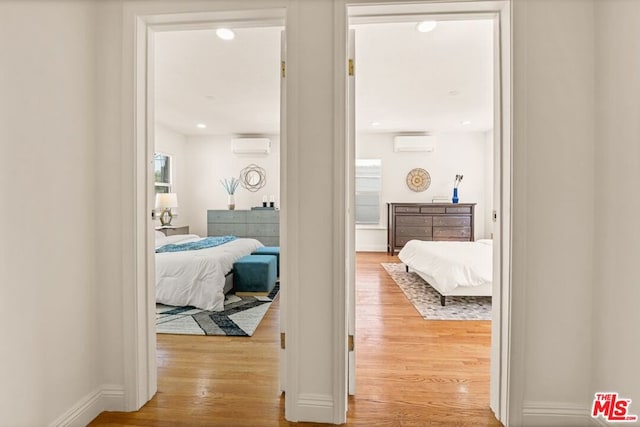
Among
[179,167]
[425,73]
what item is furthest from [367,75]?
[179,167]

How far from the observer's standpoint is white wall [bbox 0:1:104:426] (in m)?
1.22

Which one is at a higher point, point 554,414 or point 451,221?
point 451,221

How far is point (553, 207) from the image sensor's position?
4.98 feet

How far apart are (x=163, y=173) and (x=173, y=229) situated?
1.12 metres

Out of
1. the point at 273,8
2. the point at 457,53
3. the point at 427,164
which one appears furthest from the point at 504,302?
the point at 427,164

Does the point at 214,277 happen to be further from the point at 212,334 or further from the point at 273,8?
the point at 273,8

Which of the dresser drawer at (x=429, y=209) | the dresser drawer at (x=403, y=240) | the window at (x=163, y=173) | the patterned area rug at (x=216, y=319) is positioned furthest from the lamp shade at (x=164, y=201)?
the dresser drawer at (x=429, y=209)

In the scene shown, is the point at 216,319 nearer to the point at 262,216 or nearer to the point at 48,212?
the point at 48,212

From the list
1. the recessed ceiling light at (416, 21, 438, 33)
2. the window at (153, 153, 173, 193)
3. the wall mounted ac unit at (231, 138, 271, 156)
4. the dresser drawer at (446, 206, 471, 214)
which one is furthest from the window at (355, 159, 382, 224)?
the recessed ceiling light at (416, 21, 438, 33)

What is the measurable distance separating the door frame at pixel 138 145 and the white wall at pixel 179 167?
4.66m

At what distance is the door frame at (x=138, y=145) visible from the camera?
5.30ft

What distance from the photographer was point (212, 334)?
2.60m

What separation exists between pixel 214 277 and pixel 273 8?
2.44 meters

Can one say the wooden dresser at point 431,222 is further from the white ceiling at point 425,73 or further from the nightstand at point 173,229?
the nightstand at point 173,229
